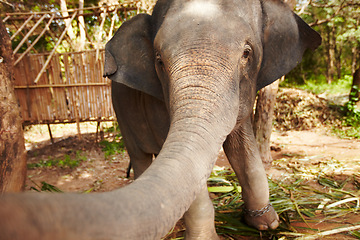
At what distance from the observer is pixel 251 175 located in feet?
8.53

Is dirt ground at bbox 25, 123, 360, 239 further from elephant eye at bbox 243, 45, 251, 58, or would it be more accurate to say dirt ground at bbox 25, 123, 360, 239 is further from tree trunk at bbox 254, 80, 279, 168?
elephant eye at bbox 243, 45, 251, 58

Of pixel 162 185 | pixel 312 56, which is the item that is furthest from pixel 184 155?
pixel 312 56

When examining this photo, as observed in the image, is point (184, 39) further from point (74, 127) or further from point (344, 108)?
point (74, 127)

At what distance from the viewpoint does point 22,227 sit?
54 centimetres

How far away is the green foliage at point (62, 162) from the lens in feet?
20.1

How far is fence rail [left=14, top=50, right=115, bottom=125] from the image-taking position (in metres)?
6.88

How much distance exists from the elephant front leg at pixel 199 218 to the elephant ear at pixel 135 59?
2.98 feet

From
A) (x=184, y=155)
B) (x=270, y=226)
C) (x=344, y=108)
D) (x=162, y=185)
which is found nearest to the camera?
(x=162, y=185)

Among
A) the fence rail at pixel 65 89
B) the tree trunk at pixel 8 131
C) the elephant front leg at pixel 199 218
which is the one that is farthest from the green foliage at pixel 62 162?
the elephant front leg at pixel 199 218

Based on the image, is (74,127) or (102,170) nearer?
(102,170)

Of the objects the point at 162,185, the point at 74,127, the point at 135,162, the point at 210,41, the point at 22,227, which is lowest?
the point at 74,127

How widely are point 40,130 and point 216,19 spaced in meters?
9.66

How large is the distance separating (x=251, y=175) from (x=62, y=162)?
4.92 meters

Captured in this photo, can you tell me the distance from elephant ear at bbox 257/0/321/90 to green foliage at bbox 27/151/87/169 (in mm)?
5035
